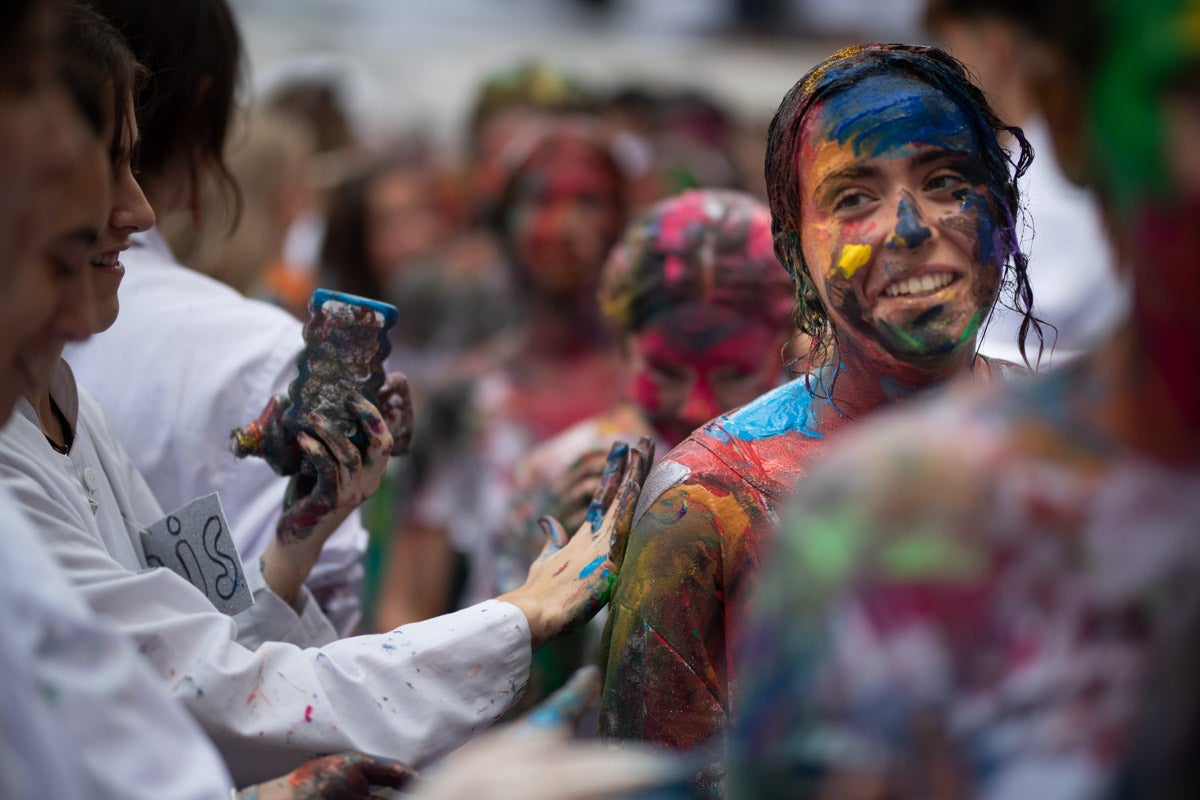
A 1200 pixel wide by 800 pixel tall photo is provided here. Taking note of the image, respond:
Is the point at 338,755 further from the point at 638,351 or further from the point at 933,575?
the point at 638,351

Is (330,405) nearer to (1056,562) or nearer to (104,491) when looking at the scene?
(104,491)

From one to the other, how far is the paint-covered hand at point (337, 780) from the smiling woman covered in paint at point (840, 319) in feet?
1.46

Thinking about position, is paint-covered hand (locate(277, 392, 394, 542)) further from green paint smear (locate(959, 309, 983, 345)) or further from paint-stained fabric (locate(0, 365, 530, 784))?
green paint smear (locate(959, 309, 983, 345))

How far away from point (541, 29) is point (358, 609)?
1438 centimetres

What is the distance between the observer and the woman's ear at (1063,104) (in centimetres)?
142

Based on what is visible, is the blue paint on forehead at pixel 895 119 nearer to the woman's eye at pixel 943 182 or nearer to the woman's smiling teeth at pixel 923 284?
the woman's eye at pixel 943 182

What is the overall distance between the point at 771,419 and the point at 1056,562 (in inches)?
48.9

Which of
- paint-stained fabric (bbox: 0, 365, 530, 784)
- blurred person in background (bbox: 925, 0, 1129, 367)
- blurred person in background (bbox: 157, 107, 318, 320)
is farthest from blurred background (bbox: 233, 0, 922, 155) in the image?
paint-stained fabric (bbox: 0, 365, 530, 784)

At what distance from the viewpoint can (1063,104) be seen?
1487 mm


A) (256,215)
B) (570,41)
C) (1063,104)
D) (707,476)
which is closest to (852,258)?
(707,476)

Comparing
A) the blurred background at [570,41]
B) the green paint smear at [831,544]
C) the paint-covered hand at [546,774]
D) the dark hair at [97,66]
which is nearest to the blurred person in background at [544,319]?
the dark hair at [97,66]

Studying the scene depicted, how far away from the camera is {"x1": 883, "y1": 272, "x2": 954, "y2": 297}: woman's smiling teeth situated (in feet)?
7.78

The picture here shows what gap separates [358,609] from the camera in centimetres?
317

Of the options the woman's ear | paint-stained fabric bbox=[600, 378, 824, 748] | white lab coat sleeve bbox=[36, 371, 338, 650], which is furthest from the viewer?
paint-stained fabric bbox=[600, 378, 824, 748]
